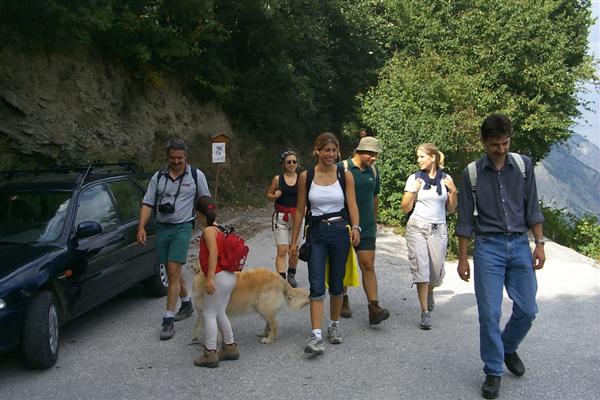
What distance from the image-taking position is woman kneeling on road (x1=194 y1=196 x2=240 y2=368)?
471 cm

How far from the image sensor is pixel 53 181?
606 cm

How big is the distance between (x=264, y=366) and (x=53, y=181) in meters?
3.09

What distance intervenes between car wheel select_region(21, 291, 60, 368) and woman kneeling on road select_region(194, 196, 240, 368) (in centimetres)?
123

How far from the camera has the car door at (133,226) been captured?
635 centimetres

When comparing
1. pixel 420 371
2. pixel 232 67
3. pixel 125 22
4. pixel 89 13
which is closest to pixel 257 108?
pixel 232 67

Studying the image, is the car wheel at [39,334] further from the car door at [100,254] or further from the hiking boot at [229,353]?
the hiking boot at [229,353]

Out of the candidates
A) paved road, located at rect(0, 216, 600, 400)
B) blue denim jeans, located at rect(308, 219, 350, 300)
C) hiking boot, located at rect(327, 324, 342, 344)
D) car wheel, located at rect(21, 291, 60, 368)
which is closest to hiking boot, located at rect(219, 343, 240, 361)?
paved road, located at rect(0, 216, 600, 400)

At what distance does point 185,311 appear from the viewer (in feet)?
20.5

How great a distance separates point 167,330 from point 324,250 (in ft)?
5.98

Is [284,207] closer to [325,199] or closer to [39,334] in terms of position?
[325,199]

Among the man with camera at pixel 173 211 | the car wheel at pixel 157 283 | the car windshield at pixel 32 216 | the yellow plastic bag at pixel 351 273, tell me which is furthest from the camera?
the car wheel at pixel 157 283

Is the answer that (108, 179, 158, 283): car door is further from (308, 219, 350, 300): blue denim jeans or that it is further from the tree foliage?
the tree foliage

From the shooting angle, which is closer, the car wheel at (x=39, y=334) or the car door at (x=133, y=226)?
the car wheel at (x=39, y=334)

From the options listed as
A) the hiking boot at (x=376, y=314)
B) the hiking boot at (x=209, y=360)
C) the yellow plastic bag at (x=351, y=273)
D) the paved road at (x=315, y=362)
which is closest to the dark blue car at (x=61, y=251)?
the paved road at (x=315, y=362)
